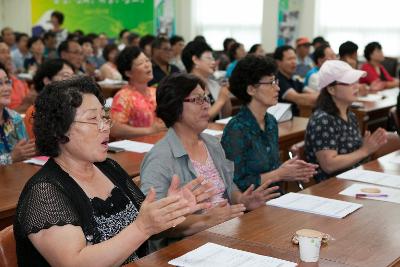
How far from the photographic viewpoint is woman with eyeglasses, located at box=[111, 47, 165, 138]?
13.2 feet

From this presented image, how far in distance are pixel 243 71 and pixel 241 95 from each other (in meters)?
→ 0.13

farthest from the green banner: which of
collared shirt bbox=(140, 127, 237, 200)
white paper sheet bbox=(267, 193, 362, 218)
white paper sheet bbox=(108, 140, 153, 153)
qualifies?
white paper sheet bbox=(267, 193, 362, 218)

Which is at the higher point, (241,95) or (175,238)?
(241,95)

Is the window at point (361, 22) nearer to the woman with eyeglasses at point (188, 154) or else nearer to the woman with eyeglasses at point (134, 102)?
the woman with eyeglasses at point (134, 102)

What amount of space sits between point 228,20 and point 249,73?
28.6 feet

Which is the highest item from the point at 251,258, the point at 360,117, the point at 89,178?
the point at 89,178

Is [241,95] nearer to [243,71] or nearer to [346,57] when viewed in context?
[243,71]

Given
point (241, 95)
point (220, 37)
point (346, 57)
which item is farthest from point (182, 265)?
point (220, 37)

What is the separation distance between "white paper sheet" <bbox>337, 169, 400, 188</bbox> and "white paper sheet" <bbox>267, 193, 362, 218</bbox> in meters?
0.42

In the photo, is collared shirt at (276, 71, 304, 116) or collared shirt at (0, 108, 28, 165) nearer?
collared shirt at (0, 108, 28, 165)

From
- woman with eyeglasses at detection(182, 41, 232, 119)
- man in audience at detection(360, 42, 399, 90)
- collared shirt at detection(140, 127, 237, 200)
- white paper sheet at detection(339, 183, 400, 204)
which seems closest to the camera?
collared shirt at detection(140, 127, 237, 200)

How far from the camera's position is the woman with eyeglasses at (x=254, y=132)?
2.90 m

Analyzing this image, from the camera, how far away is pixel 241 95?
3.15 metres

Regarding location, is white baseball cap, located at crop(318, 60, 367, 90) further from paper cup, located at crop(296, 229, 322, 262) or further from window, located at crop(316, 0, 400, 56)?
window, located at crop(316, 0, 400, 56)
